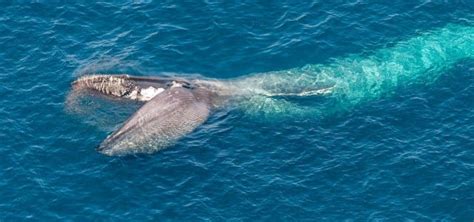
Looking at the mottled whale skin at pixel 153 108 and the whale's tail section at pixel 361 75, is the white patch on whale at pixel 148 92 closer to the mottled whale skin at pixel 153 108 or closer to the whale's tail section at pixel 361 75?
the mottled whale skin at pixel 153 108

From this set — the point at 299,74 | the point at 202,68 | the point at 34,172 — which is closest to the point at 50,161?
the point at 34,172

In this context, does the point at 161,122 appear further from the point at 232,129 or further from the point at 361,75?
the point at 361,75

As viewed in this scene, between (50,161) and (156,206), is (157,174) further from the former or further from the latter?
(50,161)

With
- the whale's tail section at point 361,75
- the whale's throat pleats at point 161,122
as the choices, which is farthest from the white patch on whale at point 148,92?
the whale's tail section at point 361,75

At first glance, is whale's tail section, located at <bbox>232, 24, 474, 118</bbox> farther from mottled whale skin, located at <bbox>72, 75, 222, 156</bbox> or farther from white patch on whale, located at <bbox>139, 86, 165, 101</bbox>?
white patch on whale, located at <bbox>139, 86, 165, 101</bbox>

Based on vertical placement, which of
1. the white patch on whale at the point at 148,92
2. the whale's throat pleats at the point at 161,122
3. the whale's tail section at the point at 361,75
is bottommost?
the whale's throat pleats at the point at 161,122

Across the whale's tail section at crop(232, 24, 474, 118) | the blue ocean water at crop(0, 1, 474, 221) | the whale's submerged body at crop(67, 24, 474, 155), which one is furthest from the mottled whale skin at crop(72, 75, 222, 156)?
the whale's tail section at crop(232, 24, 474, 118)
